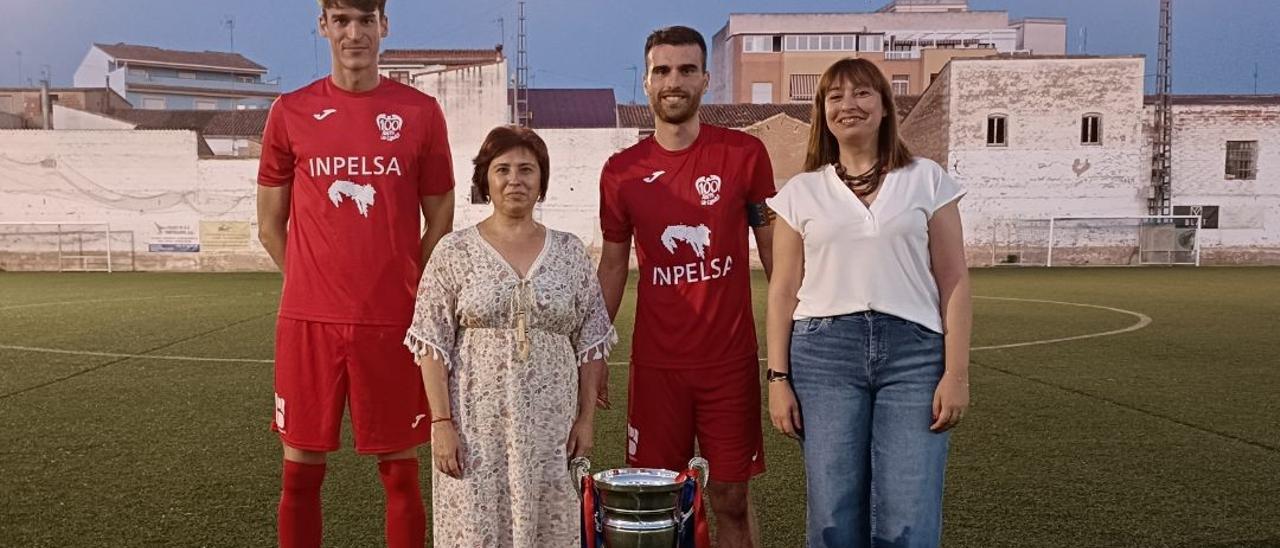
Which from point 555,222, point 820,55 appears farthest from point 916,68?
point 555,222

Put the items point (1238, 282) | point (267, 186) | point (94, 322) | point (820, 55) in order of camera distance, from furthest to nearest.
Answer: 1. point (820, 55)
2. point (1238, 282)
3. point (94, 322)
4. point (267, 186)

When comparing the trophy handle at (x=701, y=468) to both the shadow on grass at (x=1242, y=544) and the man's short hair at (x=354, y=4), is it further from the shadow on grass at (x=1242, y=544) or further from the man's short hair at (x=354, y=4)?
the shadow on grass at (x=1242, y=544)

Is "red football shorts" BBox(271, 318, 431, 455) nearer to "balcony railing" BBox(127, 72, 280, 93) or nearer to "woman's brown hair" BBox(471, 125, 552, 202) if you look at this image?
"woman's brown hair" BBox(471, 125, 552, 202)

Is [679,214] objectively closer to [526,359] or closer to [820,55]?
[526,359]

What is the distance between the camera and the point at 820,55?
6056cm

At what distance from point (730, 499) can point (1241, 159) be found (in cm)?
3515

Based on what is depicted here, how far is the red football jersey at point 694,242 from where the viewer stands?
3.50 metres

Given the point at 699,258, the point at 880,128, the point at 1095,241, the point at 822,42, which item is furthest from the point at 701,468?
A: the point at 822,42

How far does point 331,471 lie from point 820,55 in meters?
58.5

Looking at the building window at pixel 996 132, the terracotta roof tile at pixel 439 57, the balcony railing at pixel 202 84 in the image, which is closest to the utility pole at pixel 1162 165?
the building window at pixel 996 132

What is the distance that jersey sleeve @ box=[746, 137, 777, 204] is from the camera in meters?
3.56

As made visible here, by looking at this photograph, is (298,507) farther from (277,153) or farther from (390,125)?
(390,125)

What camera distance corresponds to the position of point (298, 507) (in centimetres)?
352

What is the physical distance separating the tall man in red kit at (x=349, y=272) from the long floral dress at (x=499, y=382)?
16.2 inches
